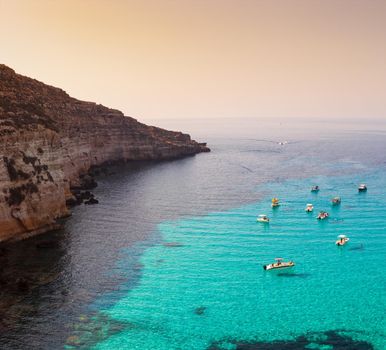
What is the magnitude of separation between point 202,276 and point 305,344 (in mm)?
20488

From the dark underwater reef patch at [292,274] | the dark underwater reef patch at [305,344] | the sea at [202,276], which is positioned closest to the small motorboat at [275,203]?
the sea at [202,276]

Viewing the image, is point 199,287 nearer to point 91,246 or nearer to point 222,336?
point 222,336

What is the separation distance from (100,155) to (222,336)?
123 metres

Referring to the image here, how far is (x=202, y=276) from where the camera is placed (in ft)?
201

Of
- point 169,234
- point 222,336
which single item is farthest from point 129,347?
point 169,234

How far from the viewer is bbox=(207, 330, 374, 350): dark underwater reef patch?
1704 inches

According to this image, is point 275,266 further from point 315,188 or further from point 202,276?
point 315,188

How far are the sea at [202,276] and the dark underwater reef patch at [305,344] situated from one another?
0.11 meters

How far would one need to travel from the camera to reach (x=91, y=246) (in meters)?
73.7

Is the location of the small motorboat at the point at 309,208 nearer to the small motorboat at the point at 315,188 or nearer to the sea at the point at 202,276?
the sea at the point at 202,276

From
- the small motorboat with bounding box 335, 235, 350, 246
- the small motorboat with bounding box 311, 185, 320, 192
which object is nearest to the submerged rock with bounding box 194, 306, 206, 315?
the small motorboat with bounding box 335, 235, 350, 246

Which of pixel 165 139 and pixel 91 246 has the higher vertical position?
pixel 165 139

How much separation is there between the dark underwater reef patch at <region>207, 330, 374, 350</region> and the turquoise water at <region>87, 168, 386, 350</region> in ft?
0.86

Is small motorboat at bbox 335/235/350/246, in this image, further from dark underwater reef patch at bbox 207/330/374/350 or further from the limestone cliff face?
the limestone cliff face
